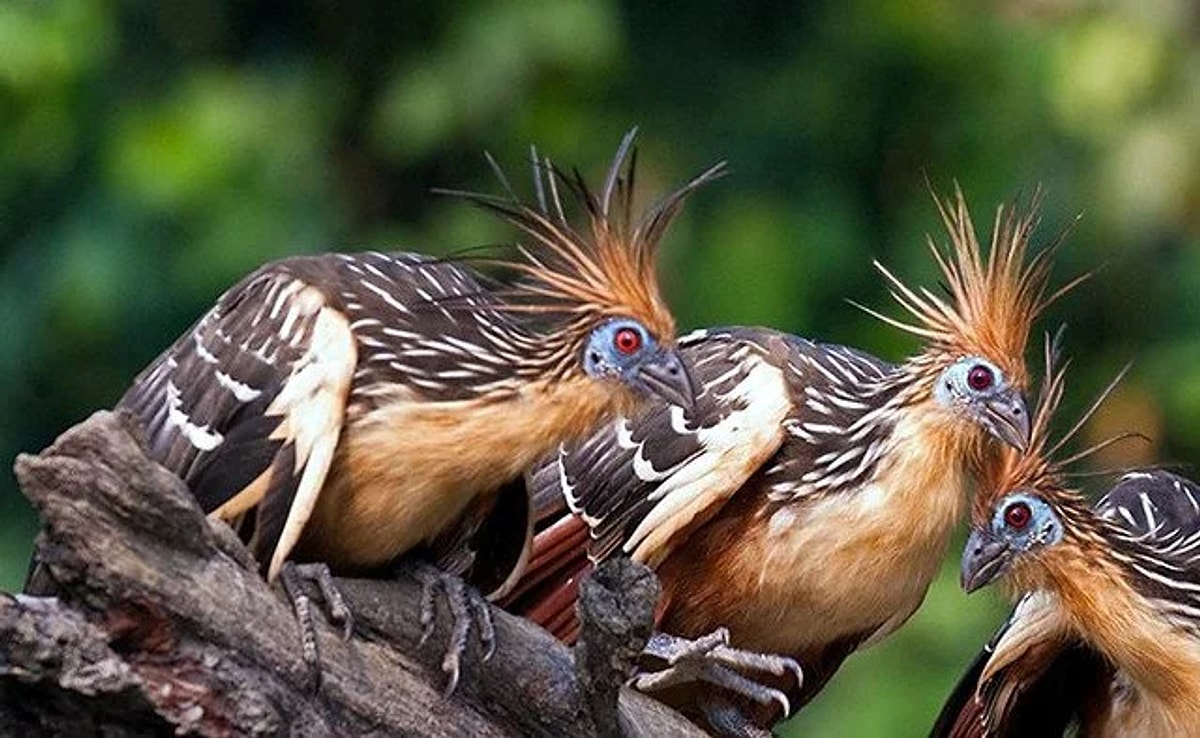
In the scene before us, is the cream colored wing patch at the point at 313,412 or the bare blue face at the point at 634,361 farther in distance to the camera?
the bare blue face at the point at 634,361

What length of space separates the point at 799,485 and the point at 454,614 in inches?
37.8

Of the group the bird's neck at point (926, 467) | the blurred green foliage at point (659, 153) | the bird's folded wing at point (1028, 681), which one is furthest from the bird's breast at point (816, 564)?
the blurred green foliage at point (659, 153)

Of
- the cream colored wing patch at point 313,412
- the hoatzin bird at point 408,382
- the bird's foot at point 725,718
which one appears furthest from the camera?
the bird's foot at point 725,718

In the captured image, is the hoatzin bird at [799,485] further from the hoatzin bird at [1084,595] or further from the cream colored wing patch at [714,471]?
the hoatzin bird at [1084,595]

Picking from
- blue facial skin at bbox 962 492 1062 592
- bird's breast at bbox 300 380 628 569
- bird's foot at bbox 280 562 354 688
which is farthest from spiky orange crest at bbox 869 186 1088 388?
bird's foot at bbox 280 562 354 688

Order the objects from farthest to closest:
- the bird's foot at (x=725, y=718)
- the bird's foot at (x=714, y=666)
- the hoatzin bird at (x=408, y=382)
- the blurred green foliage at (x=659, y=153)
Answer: the blurred green foliage at (x=659, y=153)
the bird's foot at (x=725, y=718)
the bird's foot at (x=714, y=666)
the hoatzin bird at (x=408, y=382)

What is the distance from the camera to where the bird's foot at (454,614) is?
542cm

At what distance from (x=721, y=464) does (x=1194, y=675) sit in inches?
42.5

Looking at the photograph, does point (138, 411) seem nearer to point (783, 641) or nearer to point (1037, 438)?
point (783, 641)

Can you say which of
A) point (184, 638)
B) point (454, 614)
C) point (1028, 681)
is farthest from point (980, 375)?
point (184, 638)

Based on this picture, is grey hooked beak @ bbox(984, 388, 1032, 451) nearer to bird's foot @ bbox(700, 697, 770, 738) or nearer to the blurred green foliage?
bird's foot @ bbox(700, 697, 770, 738)

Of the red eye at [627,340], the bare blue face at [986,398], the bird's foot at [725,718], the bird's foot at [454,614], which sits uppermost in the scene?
the red eye at [627,340]

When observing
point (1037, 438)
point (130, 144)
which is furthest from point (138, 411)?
point (130, 144)

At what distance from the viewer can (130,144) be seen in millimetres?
10734
